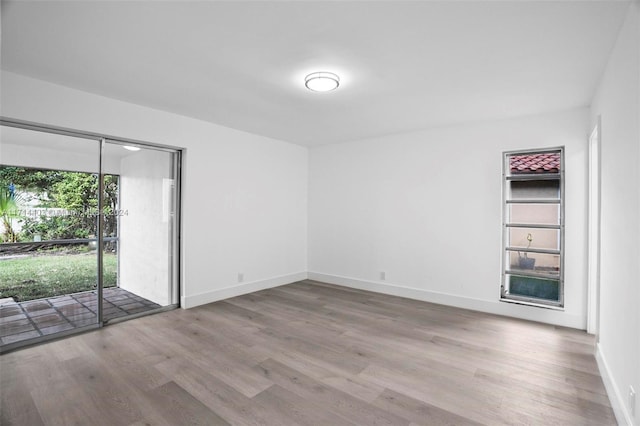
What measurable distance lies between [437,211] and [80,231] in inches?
185

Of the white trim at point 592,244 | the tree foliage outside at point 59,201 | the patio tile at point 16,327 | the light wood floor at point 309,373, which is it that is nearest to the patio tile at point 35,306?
the patio tile at point 16,327

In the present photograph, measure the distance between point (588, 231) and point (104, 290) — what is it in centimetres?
582

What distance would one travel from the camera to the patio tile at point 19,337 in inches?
120

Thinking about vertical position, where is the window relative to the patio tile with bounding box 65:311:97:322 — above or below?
above

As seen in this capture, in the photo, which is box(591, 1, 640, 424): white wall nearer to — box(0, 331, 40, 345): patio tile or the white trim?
the white trim

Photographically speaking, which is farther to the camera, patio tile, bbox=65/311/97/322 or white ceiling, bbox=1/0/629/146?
patio tile, bbox=65/311/97/322

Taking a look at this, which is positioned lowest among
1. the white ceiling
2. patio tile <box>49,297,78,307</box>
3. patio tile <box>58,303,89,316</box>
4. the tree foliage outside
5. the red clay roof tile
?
patio tile <box>58,303,89,316</box>

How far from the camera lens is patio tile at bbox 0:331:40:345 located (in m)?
3.05

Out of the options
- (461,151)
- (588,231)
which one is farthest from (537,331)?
(461,151)

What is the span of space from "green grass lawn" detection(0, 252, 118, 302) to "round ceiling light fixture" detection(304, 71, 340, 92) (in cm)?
311

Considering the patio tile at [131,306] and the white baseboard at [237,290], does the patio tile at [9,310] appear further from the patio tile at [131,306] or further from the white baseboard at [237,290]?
the white baseboard at [237,290]

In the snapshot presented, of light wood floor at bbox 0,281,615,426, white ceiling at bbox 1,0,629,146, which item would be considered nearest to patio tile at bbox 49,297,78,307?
light wood floor at bbox 0,281,615,426

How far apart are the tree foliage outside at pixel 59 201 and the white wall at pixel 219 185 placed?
59 cm

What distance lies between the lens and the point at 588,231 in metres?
3.66
